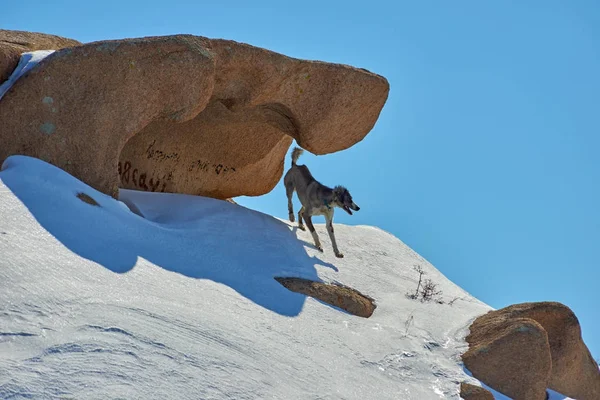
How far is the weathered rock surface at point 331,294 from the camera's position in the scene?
870cm

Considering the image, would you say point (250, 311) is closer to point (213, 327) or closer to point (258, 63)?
point (213, 327)

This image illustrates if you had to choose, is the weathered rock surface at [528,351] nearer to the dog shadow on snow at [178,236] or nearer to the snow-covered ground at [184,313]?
the snow-covered ground at [184,313]

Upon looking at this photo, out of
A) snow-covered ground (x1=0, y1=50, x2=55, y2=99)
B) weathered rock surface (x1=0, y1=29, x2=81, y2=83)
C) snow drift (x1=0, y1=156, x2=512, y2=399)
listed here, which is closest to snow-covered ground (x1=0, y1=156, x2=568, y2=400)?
snow drift (x1=0, y1=156, x2=512, y2=399)

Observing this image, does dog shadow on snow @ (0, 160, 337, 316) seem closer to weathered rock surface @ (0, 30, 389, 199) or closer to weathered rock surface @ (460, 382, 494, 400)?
weathered rock surface @ (0, 30, 389, 199)

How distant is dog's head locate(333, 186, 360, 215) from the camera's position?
437 inches

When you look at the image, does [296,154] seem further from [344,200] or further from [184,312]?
[184,312]

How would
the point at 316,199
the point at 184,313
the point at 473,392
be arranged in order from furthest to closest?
the point at 316,199, the point at 473,392, the point at 184,313

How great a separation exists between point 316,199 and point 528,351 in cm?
403

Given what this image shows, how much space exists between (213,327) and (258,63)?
473 cm

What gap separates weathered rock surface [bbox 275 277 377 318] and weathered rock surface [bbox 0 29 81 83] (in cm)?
390

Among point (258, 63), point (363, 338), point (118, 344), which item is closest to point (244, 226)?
point (258, 63)

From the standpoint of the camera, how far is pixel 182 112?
9539 millimetres

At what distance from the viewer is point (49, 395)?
4.49 metres

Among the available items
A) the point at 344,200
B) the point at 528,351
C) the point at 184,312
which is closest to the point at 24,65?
the point at 184,312
